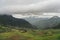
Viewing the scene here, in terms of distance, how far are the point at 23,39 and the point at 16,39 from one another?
397 centimetres

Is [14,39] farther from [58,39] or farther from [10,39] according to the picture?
[58,39]

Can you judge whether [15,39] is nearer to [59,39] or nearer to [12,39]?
[12,39]

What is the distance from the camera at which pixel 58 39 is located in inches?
3824

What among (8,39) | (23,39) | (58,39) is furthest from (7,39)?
(58,39)

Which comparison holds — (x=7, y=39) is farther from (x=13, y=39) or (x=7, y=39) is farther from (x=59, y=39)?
(x=59, y=39)

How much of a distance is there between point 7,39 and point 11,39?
2.26 meters

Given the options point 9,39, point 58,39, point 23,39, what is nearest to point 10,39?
point 9,39

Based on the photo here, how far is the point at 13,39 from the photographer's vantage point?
3841 inches

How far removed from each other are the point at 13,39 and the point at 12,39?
0.89 m

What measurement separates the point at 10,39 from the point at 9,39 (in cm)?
59

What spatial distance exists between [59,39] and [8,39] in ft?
94.1

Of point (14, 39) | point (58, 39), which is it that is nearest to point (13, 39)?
point (14, 39)

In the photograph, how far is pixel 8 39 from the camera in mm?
97500

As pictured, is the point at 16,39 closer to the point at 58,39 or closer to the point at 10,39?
the point at 10,39
